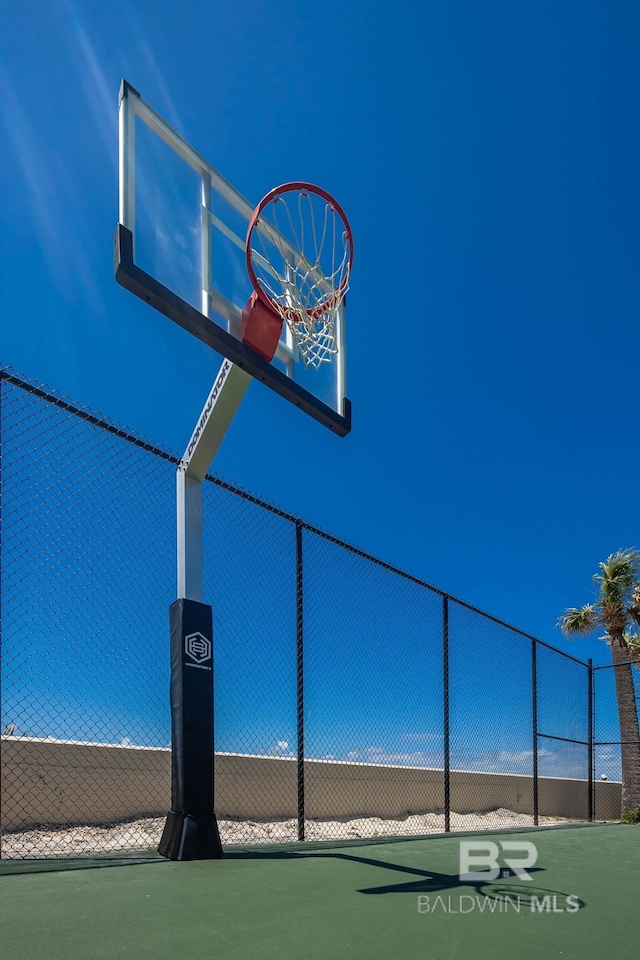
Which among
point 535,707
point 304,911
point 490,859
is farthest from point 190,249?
point 535,707

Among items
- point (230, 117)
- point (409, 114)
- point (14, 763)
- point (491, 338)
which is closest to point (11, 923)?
point (14, 763)

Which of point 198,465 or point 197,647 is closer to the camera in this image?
point 197,647

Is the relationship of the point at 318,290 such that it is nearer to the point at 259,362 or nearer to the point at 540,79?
→ the point at 259,362

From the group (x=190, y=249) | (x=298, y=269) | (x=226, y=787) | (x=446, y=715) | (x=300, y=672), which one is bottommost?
(x=226, y=787)

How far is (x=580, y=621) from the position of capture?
667 inches

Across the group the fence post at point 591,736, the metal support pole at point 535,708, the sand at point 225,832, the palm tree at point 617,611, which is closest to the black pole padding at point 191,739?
the sand at point 225,832

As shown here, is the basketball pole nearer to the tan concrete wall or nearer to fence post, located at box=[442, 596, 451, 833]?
the tan concrete wall

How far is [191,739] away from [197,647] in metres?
0.53

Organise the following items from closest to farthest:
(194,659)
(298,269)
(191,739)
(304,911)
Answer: (304,911) < (191,739) < (194,659) < (298,269)

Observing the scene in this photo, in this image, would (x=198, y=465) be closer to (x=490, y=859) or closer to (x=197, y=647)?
(x=197, y=647)

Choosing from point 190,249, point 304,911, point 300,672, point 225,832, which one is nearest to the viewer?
point 304,911

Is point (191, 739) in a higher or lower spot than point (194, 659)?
lower

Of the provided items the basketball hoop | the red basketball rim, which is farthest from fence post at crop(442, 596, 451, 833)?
the red basketball rim

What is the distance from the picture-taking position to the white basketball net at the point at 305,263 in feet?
15.4
